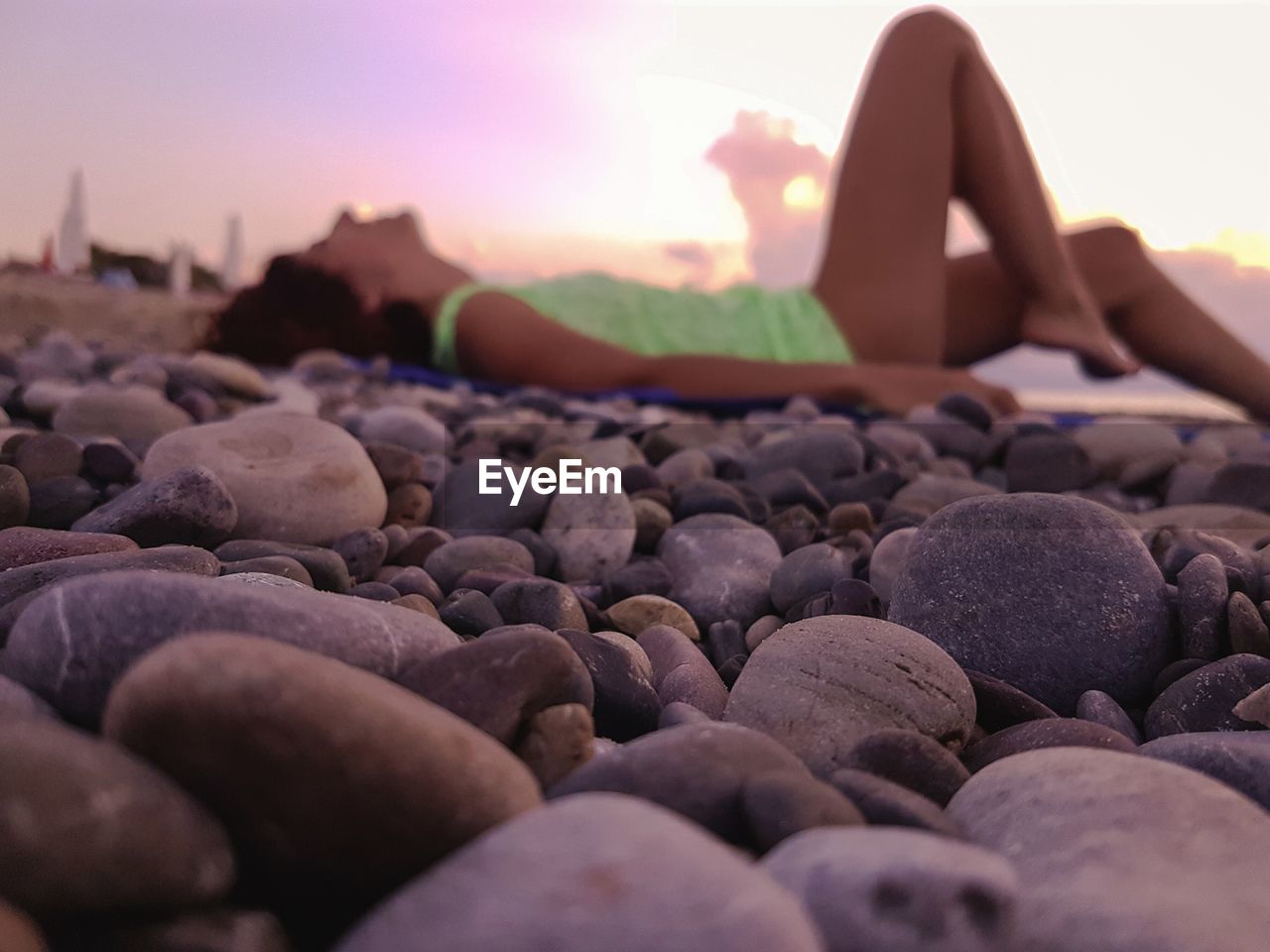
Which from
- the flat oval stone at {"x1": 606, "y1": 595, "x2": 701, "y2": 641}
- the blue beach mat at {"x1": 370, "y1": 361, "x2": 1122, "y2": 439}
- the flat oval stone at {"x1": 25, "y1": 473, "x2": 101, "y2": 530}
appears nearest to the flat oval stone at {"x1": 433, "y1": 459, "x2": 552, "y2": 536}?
the flat oval stone at {"x1": 606, "y1": 595, "x2": 701, "y2": 641}

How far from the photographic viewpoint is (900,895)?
0.62 m

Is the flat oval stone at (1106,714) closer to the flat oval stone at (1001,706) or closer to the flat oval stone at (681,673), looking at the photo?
the flat oval stone at (1001,706)

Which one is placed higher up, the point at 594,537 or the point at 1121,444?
the point at 1121,444

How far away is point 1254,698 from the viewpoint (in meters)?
1.16

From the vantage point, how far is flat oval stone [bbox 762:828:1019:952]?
2.03 ft

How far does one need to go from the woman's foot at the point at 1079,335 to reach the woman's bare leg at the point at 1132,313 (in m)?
0.40

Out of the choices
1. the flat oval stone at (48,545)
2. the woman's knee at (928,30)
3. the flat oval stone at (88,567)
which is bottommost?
the flat oval stone at (48,545)

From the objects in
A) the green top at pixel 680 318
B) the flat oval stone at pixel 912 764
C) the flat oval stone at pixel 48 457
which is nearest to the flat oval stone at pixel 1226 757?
the flat oval stone at pixel 912 764

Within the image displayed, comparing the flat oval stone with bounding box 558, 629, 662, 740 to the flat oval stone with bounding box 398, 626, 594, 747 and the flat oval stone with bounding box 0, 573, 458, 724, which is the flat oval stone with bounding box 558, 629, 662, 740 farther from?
the flat oval stone with bounding box 0, 573, 458, 724

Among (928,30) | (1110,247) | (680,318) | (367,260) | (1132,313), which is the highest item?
(928,30)

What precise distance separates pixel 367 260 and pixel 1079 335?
13.4 ft

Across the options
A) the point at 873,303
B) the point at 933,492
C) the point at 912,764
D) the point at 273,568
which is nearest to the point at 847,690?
the point at 912,764

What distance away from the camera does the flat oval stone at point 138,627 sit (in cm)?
84

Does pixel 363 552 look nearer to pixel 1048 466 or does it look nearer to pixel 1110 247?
pixel 1048 466
